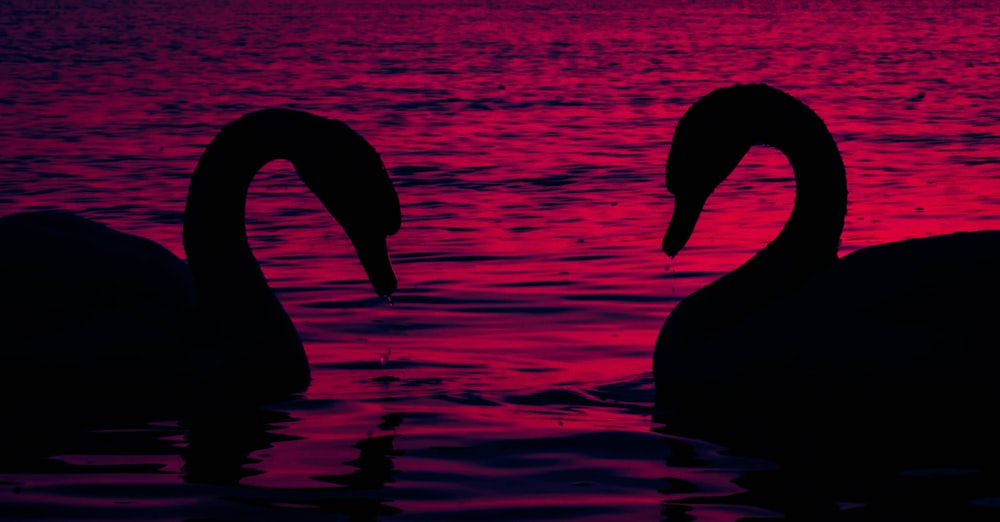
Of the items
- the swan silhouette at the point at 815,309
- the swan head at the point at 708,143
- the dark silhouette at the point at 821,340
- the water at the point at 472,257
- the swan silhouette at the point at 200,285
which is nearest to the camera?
the water at the point at 472,257

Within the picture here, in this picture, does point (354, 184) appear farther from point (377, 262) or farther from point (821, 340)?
point (821, 340)

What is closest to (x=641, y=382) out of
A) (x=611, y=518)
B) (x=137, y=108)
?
(x=611, y=518)

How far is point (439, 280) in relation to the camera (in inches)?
427

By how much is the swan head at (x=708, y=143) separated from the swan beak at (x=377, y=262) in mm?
1176

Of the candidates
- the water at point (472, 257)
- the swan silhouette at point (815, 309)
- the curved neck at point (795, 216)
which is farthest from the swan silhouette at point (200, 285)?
the curved neck at point (795, 216)

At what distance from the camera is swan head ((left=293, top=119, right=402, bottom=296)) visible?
7.41 metres

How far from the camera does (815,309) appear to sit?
714 cm

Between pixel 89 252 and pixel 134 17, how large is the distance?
203 ft

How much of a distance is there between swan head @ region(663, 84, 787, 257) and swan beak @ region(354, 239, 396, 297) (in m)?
1.18

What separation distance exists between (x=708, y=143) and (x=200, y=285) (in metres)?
2.24

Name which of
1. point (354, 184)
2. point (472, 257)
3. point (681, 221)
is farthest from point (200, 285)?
point (472, 257)

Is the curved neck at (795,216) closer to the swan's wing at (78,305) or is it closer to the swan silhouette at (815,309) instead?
the swan silhouette at (815,309)

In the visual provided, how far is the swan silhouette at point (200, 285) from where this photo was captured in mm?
7523

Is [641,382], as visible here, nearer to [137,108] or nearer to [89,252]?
[89,252]
